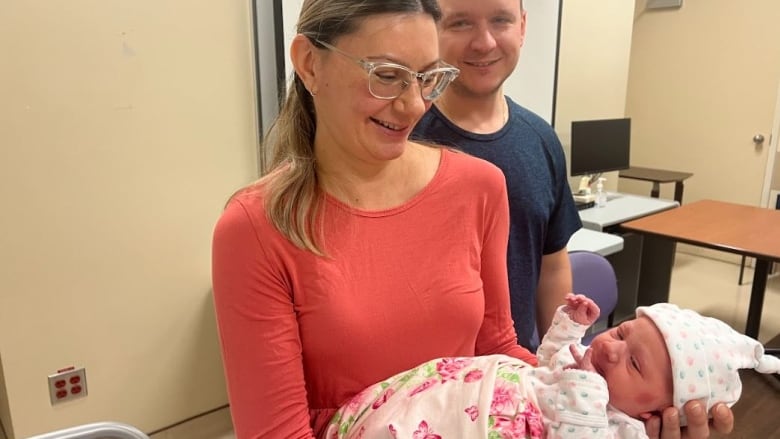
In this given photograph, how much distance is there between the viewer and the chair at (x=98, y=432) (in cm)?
125

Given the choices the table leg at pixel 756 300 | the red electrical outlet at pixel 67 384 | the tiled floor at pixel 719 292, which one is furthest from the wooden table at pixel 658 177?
the red electrical outlet at pixel 67 384

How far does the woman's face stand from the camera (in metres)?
0.95

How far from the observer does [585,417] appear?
995 millimetres

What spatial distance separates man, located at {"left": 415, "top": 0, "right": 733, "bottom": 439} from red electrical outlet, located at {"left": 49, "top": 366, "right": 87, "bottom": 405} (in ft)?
6.17

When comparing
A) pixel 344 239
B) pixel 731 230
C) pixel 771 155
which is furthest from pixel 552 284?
pixel 771 155

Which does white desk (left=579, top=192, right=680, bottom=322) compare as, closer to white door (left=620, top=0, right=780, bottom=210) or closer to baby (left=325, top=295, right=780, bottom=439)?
white door (left=620, top=0, right=780, bottom=210)

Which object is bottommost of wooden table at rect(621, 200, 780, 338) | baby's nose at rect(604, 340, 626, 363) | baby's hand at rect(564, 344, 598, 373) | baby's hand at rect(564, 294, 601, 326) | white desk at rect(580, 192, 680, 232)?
white desk at rect(580, 192, 680, 232)

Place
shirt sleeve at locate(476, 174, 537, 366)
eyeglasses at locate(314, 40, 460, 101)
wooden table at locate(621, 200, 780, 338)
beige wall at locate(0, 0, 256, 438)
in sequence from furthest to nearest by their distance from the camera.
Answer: wooden table at locate(621, 200, 780, 338)
beige wall at locate(0, 0, 256, 438)
shirt sleeve at locate(476, 174, 537, 366)
eyeglasses at locate(314, 40, 460, 101)

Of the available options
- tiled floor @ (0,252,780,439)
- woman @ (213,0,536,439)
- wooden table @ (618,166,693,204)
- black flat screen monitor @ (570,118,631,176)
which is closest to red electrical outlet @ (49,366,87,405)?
woman @ (213,0,536,439)

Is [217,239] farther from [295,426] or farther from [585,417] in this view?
[585,417]

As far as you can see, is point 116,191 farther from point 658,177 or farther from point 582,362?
point 658,177

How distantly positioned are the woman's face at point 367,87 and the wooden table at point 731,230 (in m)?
2.71

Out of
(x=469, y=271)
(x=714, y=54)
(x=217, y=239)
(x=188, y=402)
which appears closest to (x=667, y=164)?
(x=714, y=54)

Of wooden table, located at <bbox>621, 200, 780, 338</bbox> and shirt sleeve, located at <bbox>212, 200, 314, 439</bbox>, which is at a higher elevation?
shirt sleeve, located at <bbox>212, 200, 314, 439</bbox>
